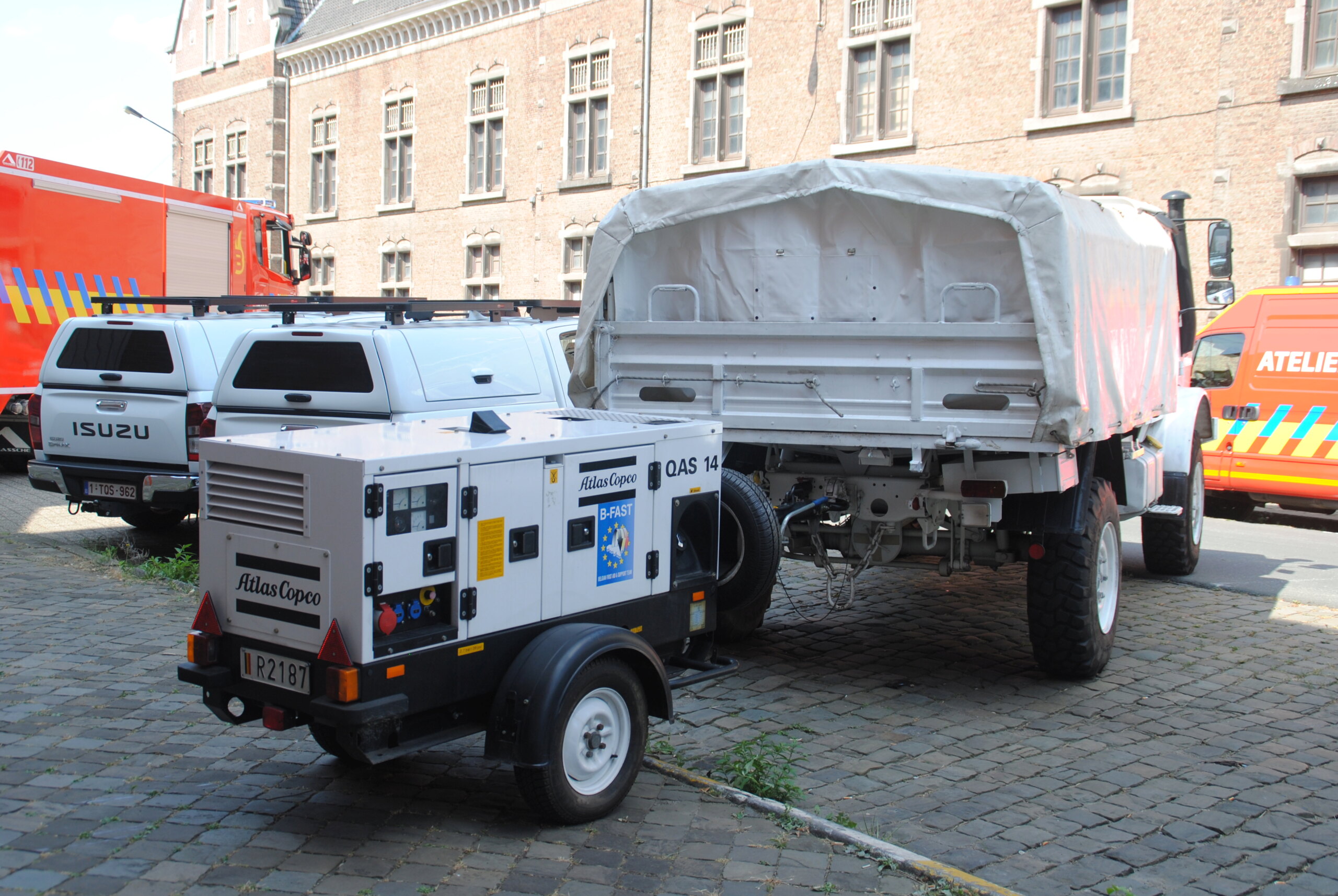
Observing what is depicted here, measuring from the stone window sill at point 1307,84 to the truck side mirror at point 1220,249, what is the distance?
10632 millimetres

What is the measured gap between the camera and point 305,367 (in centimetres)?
822

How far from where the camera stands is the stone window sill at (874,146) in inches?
913

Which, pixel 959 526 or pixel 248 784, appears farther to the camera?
pixel 959 526

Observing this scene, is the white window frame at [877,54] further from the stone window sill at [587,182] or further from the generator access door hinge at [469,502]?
the generator access door hinge at [469,502]

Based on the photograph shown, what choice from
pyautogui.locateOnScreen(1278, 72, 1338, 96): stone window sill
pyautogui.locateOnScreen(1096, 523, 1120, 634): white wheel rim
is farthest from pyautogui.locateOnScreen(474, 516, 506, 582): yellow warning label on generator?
pyautogui.locateOnScreen(1278, 72, 1338, 96): stone window sill

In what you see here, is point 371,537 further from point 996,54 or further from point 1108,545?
point 996,54

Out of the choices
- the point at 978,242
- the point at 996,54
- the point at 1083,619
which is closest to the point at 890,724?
the point at 1083,619

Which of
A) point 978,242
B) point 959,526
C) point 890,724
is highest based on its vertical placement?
point 978,242

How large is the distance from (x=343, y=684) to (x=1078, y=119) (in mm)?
19847

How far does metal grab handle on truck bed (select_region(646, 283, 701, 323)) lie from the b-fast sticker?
230cm

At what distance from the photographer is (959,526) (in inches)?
255

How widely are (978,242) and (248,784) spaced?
14.3 feet

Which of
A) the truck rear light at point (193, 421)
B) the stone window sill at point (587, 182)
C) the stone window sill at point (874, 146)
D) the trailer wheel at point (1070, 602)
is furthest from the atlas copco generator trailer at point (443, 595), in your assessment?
the stone window sill at point (587, 182)

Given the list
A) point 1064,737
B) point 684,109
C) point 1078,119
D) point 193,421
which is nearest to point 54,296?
point 193,421
